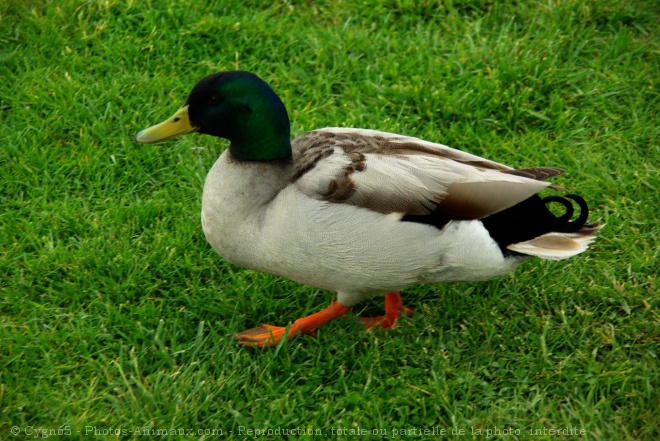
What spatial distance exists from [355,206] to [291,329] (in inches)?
27.5

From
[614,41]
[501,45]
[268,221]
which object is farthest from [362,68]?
[268,221]

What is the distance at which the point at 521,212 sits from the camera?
10.7ft

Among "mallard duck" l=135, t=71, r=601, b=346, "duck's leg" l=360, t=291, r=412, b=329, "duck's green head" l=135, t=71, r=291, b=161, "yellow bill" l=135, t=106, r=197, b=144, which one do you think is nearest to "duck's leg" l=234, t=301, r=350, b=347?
"mallard duck" l=135, t=71, r=601, b=346

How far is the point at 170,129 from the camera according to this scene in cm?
331

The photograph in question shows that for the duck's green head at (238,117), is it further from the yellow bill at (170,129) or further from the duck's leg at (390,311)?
the duck's leg at (390,311)

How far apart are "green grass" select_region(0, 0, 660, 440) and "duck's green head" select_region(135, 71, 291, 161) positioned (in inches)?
27.2

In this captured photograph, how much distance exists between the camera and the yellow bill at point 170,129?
3.30 metres

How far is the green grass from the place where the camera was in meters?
3.18

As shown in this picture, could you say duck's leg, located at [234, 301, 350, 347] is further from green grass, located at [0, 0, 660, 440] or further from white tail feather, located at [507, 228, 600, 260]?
white tail feather, located at [507, 228, 600, 260]

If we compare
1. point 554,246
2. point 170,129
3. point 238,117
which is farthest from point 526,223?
point 170,129

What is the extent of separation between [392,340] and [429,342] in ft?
0.53

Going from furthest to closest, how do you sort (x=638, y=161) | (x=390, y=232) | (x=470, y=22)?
(x=470, y=22) < (x=638, y=161) < (x=390, y=232)

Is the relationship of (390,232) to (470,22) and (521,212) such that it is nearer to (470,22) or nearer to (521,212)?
(521,212)

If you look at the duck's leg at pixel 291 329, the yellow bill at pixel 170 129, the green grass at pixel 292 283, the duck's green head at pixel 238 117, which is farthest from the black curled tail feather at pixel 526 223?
the yellow bill at pixel 170 129
